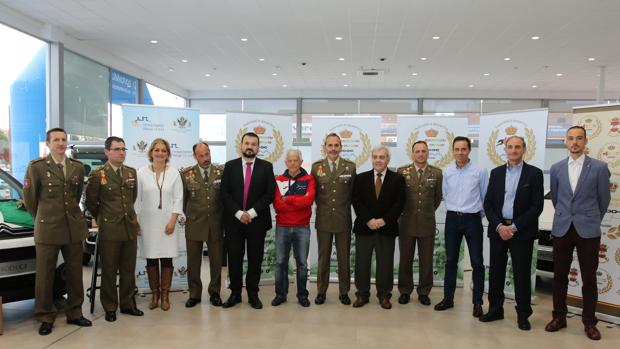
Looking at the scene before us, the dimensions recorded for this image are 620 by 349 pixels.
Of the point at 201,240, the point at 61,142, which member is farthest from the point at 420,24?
the point at 61,142

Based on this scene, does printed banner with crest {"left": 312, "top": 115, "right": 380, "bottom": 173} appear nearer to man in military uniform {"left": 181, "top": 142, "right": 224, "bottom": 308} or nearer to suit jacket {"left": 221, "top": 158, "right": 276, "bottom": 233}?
suit jacket {"left": 221, "top": 158, "right": 276, "bottom": 233}

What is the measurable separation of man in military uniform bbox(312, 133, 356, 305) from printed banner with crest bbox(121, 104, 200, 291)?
155 cm

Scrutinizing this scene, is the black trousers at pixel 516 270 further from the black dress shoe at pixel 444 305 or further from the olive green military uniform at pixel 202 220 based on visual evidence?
the olive green military uniform at pixel 202 220

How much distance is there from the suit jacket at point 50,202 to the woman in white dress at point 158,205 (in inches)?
24.5

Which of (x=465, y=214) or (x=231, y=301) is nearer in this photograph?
(x=465, y=214)

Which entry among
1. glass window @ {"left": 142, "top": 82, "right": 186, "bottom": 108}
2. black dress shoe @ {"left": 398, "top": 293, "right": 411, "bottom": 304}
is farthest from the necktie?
glass window @ {"left": 142, "top": 82, "right": 186, "bottom": 108}

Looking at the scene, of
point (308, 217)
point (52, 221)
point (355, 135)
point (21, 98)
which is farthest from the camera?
point (21, 98)

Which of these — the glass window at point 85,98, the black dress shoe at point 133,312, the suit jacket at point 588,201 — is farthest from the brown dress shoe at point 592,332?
the glass window at point 85,98

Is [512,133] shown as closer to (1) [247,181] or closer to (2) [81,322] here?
(1) [247,181]

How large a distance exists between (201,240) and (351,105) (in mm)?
11726

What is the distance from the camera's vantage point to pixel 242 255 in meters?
4.05

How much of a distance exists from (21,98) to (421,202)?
7403 mm

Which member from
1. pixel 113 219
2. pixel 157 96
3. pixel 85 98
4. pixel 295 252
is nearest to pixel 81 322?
pixel 113 219

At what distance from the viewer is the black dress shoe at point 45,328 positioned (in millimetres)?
3352
